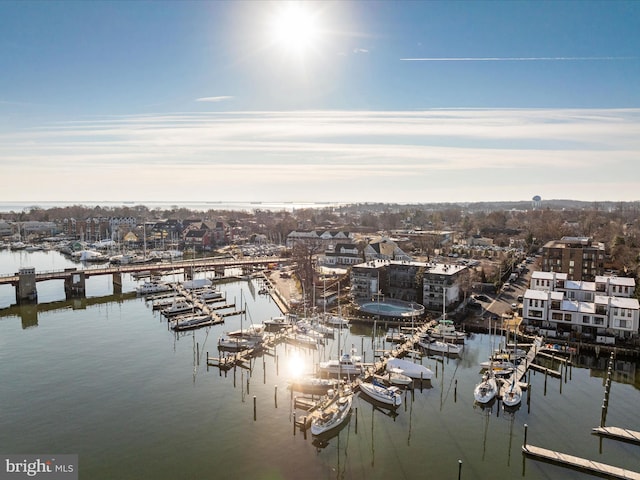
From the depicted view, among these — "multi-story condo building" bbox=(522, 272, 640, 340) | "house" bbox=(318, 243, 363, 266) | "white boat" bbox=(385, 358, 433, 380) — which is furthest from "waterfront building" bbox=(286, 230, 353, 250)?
"white boat" bbox=(385, 358, 433, 380)

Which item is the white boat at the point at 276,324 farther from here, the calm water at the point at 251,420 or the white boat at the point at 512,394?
the white boat at the point at 512,394

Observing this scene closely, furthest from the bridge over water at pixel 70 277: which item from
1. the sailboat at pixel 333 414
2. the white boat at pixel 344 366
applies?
the sailboat at pixel 333 414

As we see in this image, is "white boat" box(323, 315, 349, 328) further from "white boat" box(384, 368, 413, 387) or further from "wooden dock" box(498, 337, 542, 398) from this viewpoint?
"wooden dock" box(498, 337, 542, 398)

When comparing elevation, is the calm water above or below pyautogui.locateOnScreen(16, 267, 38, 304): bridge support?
below

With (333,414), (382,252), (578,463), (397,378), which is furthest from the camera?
(382,252)

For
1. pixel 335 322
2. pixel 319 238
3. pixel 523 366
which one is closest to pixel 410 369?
pixel 523 366

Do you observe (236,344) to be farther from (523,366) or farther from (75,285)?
(75,285)
